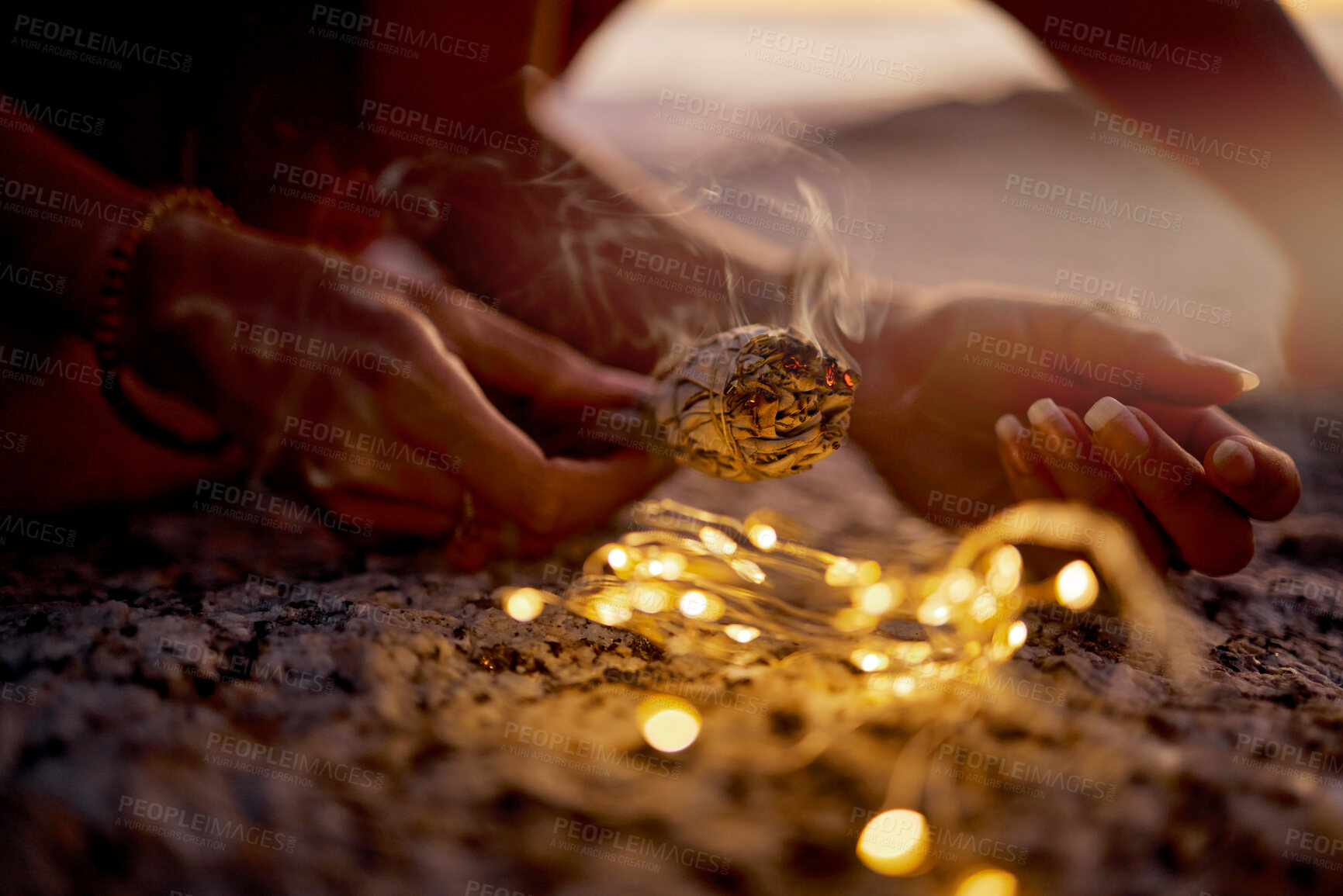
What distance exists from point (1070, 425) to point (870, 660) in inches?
14.0

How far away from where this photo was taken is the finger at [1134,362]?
67 cm

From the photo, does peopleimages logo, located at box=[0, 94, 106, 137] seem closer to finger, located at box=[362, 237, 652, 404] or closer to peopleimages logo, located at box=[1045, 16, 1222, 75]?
finger, located at box=[362, 237, 652, 404]

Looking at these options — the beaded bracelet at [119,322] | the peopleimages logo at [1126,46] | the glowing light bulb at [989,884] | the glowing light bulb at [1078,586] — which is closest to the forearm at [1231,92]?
the peopleimages logo at [1126,46]

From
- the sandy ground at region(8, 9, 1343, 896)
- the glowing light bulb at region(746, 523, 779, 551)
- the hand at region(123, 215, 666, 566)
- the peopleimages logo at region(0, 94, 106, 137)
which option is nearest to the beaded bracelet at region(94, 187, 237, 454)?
the hand at region(123, 215, 666, 566)

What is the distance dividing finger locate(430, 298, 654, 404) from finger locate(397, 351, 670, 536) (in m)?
0.07

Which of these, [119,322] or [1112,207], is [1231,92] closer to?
[1112,207]

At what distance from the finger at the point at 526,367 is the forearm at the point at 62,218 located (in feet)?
1.15

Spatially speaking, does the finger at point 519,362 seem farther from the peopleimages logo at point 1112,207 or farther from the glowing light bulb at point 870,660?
the peopleimages logo at point 1112,207

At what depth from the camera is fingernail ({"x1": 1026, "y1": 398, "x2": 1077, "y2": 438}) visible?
0.71 metres

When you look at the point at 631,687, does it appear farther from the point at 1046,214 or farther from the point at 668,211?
the point at 1046,214

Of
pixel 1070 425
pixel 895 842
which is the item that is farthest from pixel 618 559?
pixel 1070 425

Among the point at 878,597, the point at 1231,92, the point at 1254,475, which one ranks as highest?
the point at 1231,92

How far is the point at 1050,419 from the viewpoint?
708 millimetres

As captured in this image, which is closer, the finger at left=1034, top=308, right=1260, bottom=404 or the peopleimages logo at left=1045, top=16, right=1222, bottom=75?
the finger at left=1034, top=308, right=1260, bottom=404
